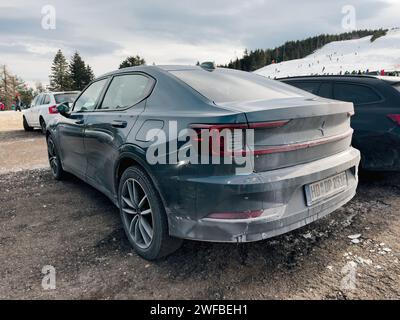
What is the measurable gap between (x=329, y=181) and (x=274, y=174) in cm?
62

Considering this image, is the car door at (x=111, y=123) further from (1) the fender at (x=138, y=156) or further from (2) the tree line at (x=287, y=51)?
(2) the tree line at (x=287, y=51)

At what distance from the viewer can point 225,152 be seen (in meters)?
1.96

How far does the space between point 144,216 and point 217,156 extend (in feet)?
3.27

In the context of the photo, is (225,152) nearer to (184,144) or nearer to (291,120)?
(184,144)

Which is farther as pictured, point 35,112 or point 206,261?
point 35,112

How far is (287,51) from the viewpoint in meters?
109

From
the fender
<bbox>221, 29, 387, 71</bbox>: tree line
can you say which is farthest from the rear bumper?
<bbox>221, 29, 387, 71</bbox>: tree line

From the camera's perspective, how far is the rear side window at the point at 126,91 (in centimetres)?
281

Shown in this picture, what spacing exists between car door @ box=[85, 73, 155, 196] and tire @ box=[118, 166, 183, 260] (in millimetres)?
306

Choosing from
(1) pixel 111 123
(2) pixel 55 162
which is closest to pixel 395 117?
(1) pixel 111 123

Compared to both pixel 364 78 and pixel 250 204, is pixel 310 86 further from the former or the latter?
pixel 250 204

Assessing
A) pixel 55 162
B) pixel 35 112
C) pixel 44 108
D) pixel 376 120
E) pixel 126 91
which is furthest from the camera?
pixel 35 112

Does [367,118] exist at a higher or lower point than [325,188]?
higher

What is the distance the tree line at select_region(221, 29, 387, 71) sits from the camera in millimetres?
98250
